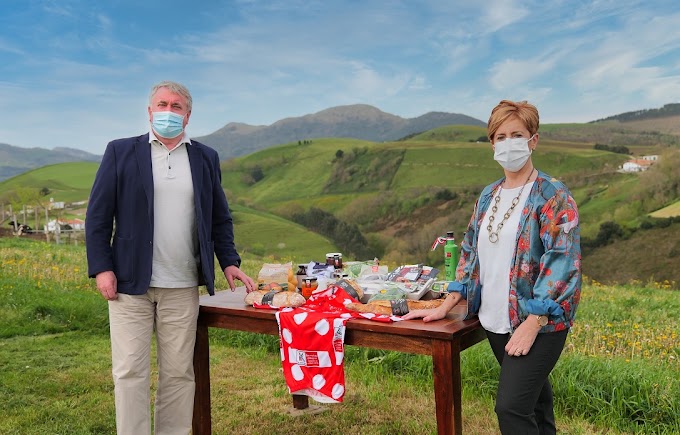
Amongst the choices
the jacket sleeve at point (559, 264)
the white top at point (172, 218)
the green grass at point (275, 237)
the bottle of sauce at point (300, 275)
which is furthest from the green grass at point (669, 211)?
the white top at point (172, 218)

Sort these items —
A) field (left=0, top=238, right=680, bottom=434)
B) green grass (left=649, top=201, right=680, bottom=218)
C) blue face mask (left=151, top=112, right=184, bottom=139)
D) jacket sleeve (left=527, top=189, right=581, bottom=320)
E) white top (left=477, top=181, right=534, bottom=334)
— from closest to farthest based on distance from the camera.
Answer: jacket sleeve (left=527, top=189, right=581, bottom=320)
white top (left=477, top=181, right=534, bottom=334)
blue face mask (left=151, top=112, right=184, bottom=139)
field (left=0, top=238, right=680, bottom=434)
green grass (left=649, top=201, right=680, bottom=218)

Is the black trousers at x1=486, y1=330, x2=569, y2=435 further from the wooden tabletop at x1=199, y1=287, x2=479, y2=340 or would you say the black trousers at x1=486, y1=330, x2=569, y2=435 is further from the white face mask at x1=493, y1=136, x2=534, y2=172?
the white face mask at x1=493, y1=136, x2=534, y2=172

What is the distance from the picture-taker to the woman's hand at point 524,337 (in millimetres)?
2492

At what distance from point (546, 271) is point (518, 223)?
9.0 inches

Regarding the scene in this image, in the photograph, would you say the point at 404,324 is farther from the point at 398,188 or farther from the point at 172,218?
the point at 398,188

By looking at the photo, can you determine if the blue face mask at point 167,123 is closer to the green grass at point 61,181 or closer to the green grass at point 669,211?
the green grass at point 669,211

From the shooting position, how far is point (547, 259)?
2.49m

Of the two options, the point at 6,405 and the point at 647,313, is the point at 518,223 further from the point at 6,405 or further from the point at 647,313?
the point at 647,313

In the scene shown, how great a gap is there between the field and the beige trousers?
2.67 feet

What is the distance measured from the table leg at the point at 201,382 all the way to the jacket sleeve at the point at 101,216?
73 centimetres

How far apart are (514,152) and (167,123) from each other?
1.76m

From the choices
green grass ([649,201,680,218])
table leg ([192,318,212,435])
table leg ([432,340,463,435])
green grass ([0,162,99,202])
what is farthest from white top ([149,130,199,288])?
green grass ([0,162,99,202])

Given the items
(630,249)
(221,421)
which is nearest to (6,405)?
(221,421)

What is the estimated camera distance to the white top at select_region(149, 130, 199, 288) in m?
3.30
